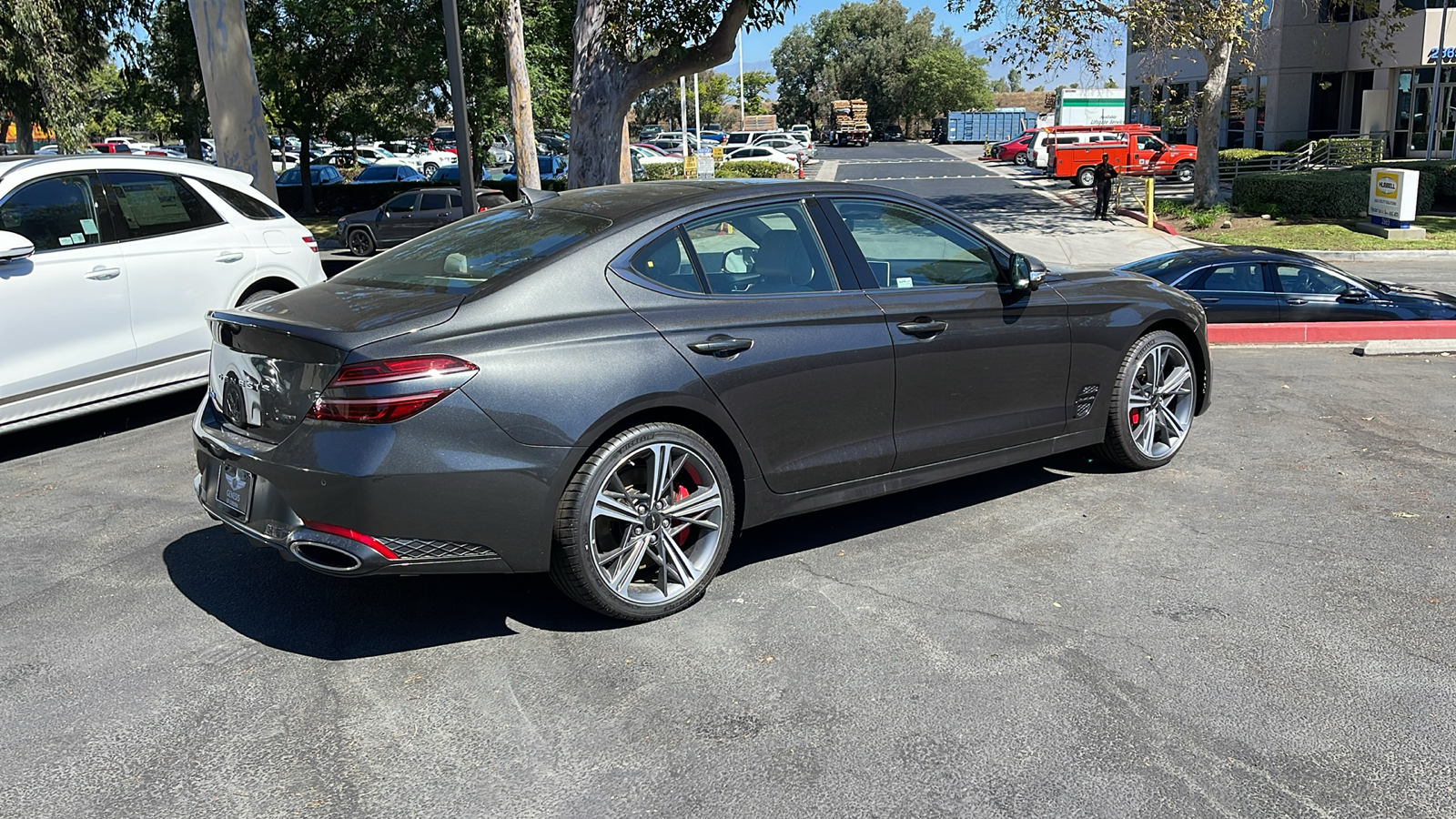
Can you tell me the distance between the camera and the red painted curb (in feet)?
34.5

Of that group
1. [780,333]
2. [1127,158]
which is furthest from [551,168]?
[780,333]

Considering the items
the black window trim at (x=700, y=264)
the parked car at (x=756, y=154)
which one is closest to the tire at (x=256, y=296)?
the black window trim at (x=700, y=264)

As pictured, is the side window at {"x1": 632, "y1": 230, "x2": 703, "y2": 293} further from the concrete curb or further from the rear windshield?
the concrete curb

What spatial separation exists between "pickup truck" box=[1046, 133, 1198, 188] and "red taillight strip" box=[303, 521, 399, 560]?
3931 cm

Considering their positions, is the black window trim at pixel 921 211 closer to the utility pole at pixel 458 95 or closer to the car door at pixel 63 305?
the car door at pixel 63 305

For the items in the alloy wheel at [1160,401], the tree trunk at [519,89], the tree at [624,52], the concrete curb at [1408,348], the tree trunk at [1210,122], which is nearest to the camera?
the alloy wheel at [1160,401]

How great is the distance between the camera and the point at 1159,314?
19.9 ft

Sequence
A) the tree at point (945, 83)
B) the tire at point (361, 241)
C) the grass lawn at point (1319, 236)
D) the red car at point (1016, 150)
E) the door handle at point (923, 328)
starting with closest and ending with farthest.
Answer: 1. the door handle at point (923, 328)
2. the grass lawn at point (1319, 236)
3. the tire at point (361, 241)
4. the red car at point (1016, 150)
5. the tree at point (945, 83)

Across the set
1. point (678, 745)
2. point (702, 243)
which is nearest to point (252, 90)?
point (702, 243)

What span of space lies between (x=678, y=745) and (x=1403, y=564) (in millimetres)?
3324

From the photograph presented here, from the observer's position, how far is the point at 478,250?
15.5ft

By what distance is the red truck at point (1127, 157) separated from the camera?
40.2m

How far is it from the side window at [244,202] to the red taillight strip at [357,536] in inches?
200

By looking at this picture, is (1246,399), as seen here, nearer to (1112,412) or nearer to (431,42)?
(1112,412)
